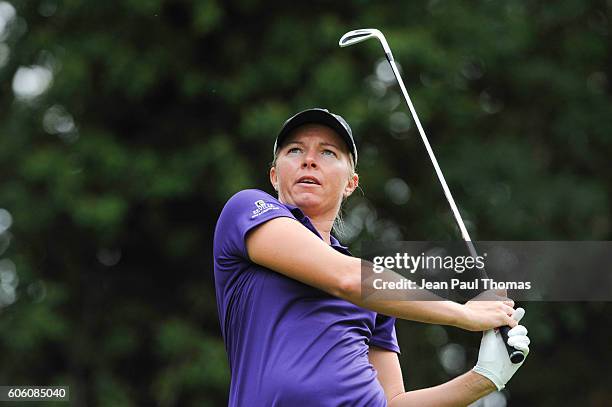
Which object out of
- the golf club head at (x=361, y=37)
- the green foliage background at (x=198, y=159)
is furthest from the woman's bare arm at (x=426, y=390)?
the green foliage background at (x=198, y=159)

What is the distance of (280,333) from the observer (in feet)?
10.6

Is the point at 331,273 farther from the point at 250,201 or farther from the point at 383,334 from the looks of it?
the point at 383,334

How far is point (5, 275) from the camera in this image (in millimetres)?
11867

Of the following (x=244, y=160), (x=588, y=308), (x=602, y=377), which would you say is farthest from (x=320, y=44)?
(x=602, y=377)

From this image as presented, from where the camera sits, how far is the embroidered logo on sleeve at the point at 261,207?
10.7 ft


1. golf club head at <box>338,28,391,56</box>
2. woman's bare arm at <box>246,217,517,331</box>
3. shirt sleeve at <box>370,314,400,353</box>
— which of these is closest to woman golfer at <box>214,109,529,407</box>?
woman's bare arm at <box>246,217,517,331</box>

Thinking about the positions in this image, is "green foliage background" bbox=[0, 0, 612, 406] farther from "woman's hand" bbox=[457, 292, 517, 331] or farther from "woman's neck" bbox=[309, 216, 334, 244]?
"woman's hand" bbox=[457, 292, 517, 331]

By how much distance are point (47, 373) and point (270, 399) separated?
940cm

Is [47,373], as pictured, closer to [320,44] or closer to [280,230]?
[320,44]

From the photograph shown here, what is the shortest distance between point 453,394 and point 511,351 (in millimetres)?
344

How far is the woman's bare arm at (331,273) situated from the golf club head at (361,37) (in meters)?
1.12

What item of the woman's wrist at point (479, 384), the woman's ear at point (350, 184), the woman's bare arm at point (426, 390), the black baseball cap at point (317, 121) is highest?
the black baseball cap at point (317, 121)

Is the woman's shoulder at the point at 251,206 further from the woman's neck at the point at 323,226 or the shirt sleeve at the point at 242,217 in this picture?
the woman's neck at the point at 323,226

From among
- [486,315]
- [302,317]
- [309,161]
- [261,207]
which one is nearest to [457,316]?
[486,315]
